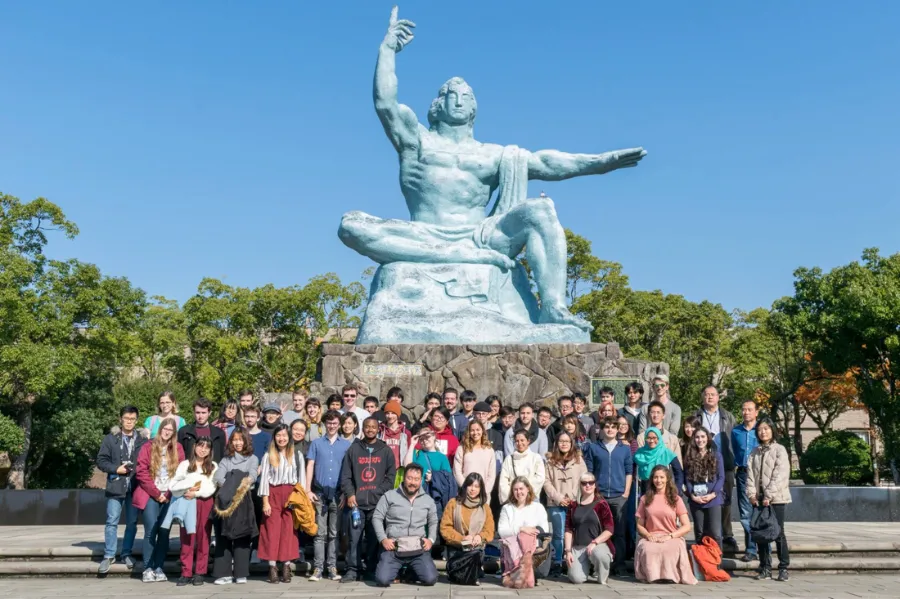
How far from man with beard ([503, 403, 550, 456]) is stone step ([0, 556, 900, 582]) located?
1.19 m

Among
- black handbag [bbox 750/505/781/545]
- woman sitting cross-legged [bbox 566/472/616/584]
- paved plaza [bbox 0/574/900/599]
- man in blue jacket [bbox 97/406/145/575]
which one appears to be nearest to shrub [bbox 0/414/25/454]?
man in blue jacket [bbox 97/406/145/575]

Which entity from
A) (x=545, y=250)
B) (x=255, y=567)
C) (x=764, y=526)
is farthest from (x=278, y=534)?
(x=545, y=250)

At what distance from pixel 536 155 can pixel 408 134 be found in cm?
193

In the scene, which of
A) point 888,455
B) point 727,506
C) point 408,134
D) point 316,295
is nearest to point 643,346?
point 888,455

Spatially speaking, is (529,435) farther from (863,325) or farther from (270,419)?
(863,325)

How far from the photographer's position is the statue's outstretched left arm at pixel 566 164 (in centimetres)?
1351

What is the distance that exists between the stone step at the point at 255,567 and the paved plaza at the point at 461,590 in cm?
26

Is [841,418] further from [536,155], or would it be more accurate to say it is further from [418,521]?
[418,521]

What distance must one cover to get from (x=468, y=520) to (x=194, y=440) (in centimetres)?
255

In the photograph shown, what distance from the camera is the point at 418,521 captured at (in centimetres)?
745

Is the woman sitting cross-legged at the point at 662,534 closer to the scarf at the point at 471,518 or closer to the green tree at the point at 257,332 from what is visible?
the scarf at the point at 471,518

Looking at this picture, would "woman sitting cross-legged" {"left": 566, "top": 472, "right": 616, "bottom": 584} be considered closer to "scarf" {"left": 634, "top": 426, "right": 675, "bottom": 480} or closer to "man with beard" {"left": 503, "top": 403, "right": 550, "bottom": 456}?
"scarf" {"left": 634, "top": 426, "right": 675, "bottom": 480}

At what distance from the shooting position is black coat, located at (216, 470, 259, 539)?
24.4ft

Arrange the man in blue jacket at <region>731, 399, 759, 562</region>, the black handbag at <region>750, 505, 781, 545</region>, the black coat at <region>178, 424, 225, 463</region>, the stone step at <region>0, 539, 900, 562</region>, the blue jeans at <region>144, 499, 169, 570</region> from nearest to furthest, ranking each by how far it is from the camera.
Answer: the black handbag at <region>750, 505, 781, 545</region> < the blue jeans at <region>144, 499, 169, 570</region> < the man in blue jacket at <region>731, 399, 759, 562</region> < the black coat at <region>178, 424, 225, 463</region> < the stone step at <region>0, 539, 900, 562</region>
